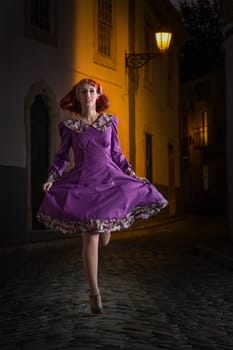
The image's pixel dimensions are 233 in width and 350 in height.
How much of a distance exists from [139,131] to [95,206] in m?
15.8

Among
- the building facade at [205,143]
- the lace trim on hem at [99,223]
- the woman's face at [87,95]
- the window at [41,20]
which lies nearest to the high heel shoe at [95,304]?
the lace trim on hem at [99,223]

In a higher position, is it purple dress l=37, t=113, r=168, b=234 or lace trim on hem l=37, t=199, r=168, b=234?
purple dress l=37, t=113, r=168, b=234

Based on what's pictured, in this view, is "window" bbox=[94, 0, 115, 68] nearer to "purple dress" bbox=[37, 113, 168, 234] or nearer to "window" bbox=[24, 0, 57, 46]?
"window" bbox=[24, 0, 57, 46]

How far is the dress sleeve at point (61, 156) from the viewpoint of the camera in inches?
225

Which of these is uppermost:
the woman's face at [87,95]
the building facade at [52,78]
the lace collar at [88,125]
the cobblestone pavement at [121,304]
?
the building facade at [52,78]

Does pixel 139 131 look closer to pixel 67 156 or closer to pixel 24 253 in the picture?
pixel 24 253

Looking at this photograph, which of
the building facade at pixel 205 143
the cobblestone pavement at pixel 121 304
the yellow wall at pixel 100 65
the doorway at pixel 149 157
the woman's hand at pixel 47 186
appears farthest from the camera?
the building facade at pixel 205 143

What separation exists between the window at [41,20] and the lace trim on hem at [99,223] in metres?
10.2

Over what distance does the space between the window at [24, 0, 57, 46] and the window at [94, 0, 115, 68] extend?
2018 mm

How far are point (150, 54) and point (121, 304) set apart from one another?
13.4m

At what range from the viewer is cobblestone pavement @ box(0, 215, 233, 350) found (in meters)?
4.48

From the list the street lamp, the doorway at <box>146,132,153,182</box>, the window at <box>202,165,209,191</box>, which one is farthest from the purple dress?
the window at <box>202,165,209,191</box>

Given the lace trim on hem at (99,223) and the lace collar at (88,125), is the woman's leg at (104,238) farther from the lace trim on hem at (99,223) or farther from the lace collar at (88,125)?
the lace collar at (88,125)

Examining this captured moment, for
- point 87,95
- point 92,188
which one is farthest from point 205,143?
point 92,188
